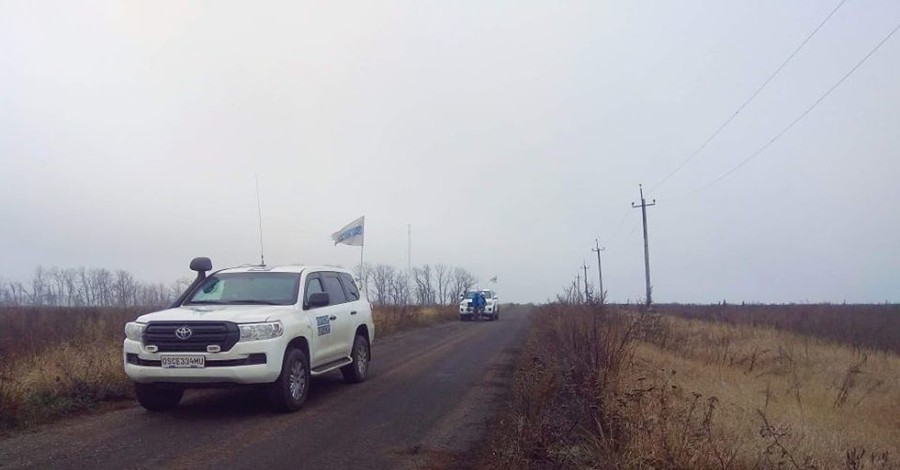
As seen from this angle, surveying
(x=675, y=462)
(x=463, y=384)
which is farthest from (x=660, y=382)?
(x=675, y=462)

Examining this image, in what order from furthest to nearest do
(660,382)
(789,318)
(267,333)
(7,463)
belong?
(789,318) < (660,382) < (267,333) < (7,463)

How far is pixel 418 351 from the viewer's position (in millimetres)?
19453

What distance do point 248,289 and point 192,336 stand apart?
1.78 metres

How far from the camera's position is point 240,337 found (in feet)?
30.3

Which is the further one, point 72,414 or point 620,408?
point 72,414

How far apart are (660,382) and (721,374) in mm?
4396

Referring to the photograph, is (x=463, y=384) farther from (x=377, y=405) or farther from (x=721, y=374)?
(x=721, y=374)

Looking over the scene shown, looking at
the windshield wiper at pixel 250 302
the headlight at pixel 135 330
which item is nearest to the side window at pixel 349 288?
the windshield wiper at pixel 250 302

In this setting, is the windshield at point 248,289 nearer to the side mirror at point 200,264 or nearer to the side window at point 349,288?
the side mirror at point 200,264

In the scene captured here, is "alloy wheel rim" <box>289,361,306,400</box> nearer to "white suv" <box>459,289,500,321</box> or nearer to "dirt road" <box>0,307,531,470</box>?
"dirt road" <box>0,307,531,470</box>

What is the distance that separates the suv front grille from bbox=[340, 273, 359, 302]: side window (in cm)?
395

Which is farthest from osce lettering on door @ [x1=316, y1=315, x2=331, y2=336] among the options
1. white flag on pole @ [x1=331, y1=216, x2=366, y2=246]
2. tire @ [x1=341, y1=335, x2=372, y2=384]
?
white flag on pole @ [x1=331, y1=216, x2=366, y2=246]

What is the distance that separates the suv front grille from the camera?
917 centimetres

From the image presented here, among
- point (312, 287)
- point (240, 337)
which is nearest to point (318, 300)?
point (312, 287)
